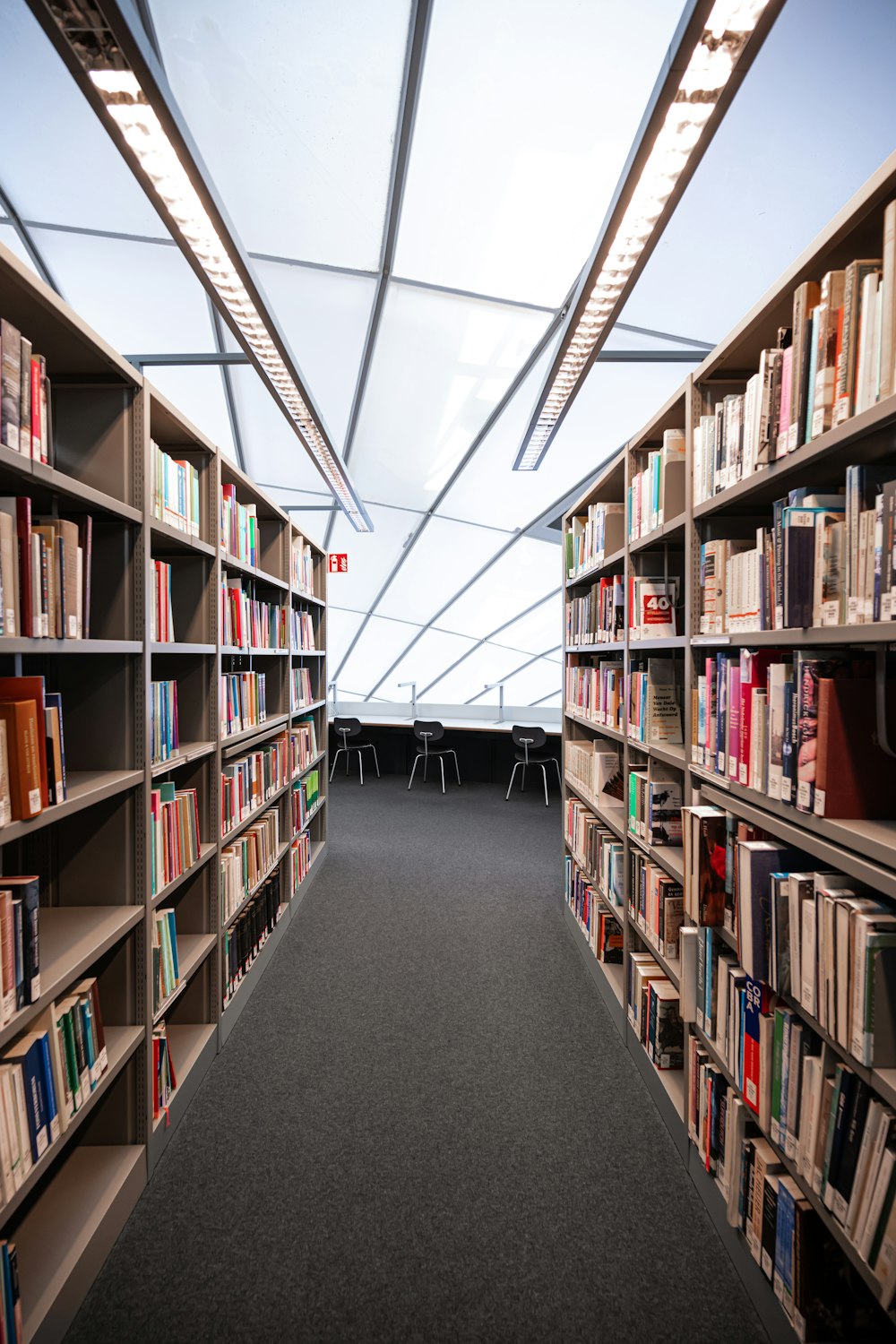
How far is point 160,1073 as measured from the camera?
6.73 ft

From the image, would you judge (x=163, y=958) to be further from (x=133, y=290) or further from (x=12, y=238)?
(x=12, y=238)

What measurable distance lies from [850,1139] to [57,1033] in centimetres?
167

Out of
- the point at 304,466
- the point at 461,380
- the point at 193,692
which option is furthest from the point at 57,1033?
the point at 304,466

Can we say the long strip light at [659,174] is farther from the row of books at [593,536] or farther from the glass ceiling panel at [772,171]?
the glass ceiling panel at [772,171]

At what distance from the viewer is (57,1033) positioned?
1.47 meters

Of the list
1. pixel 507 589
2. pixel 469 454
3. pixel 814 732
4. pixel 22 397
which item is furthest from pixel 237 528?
pixel 507 589

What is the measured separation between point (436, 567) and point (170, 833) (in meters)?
6.59

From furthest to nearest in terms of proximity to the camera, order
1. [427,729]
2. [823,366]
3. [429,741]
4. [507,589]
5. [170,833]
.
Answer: [507,589] < [429,741] < [427,729] < [170,833] < [823,366]

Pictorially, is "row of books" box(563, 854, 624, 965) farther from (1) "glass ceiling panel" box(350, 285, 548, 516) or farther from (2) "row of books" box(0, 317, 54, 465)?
(1) "glass ceiling panel" box(350, 285, 548, 516)

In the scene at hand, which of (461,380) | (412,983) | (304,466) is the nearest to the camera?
(412,983)

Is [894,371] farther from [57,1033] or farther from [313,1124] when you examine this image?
[313,1124]

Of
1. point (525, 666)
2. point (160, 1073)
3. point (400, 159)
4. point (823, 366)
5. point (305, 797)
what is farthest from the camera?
point (525, 666)

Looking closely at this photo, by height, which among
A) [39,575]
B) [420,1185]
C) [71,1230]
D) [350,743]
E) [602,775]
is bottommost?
[420,1185]

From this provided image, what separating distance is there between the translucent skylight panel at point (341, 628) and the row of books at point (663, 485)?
7322mm
